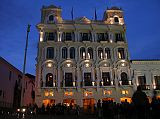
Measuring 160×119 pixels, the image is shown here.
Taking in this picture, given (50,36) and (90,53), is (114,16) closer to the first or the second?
(90,53)

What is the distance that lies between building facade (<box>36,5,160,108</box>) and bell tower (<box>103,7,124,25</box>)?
64cm

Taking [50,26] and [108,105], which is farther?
[50,26]

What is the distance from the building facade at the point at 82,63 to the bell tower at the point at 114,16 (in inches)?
25.1

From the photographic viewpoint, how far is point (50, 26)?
136 feet

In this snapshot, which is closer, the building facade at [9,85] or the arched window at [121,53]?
the building facade at [9,85]

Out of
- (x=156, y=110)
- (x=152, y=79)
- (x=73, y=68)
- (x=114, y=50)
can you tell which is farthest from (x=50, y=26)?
(x=156, y=110)

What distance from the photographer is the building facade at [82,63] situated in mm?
37406

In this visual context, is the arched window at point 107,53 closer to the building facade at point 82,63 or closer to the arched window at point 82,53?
the building facade at point 82,63

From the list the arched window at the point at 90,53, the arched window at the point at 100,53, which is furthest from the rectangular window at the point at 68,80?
the arched window at the point at 100,53

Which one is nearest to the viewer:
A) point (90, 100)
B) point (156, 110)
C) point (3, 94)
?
point (156, 110)

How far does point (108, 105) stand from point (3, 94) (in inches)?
983

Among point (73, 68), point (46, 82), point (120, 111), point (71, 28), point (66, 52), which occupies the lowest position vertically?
point (120, 111)

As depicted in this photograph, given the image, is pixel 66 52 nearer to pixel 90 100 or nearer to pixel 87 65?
pixel 87 65

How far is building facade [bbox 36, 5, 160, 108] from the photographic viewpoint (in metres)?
37.4
